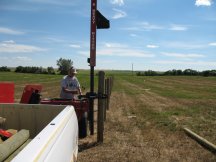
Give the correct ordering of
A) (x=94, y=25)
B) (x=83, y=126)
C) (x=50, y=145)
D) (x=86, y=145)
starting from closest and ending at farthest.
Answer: (x=50, y=145)
(x=86, y=145)
(x=83, y=126)
(x=94, y=25)

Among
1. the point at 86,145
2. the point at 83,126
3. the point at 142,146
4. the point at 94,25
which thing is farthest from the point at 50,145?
the point at 94,25

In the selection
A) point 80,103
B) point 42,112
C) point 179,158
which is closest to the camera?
point 42,112

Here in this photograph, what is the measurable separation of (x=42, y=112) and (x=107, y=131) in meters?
4.86

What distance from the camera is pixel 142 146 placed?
312 inches

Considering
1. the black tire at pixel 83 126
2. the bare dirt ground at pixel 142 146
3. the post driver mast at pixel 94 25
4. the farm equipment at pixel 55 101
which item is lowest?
the bare dirt ground at pixel 142 146

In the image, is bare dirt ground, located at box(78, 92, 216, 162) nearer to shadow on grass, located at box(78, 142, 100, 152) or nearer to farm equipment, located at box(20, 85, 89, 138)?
shadow on grass, located at box(78, 142, 100, 152)

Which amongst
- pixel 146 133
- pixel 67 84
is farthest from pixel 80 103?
pixel 146 133

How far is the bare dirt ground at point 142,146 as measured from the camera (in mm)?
7020

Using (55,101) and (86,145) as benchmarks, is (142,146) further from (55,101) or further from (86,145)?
(55,101)

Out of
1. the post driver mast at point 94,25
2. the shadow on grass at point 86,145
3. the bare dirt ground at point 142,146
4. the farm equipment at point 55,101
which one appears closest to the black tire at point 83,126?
the farm equipment at point 55,101

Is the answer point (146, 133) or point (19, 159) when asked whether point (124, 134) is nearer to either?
point (146, 133)

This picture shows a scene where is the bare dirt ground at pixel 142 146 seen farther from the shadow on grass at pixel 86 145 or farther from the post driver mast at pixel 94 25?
the post driver mast at pixel 94 25

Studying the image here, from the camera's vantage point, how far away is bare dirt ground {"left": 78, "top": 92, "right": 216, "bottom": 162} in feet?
23.0

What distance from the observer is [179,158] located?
23.0 feet
